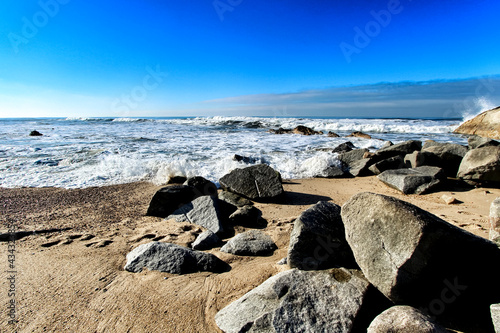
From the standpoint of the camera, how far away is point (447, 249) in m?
1.62

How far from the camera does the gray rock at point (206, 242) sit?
294cm

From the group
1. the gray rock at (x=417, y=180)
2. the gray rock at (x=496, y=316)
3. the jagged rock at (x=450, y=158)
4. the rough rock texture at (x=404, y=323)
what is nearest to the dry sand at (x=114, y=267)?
the gray rock at (x=417, y=180)

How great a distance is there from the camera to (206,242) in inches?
117

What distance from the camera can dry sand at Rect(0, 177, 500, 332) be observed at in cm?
190

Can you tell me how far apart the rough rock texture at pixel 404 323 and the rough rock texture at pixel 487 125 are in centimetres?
1682

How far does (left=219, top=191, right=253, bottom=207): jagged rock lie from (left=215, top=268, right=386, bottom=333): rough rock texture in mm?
2444

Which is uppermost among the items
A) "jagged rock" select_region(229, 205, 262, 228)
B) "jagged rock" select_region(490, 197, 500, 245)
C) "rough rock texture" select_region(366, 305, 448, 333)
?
"jagged rock" select_region(490, 197, 500, 245)

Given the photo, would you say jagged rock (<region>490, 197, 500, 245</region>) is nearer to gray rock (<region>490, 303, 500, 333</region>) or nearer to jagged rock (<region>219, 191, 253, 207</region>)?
gray rock (<region>490, 303, 500, 333</region>)

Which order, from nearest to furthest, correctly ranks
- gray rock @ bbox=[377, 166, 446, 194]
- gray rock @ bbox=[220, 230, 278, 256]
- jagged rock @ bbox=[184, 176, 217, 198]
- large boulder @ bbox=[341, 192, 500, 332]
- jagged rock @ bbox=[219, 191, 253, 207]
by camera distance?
1. large boulder @ bbox=[341, 192, 500, 332]
2. gray rock @ bbox=[220, 230, 278, 256]
3. jagged rock @ bbox=[219, 191, 253, 207]
4. jagged rock @ bbox=[184, 176, 217, 198]
5. gray rock @ bbox=[377, 166, 446, 194]

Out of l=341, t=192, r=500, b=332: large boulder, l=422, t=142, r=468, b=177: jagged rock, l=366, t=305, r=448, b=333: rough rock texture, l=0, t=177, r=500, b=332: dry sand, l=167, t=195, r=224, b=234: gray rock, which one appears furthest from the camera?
l=422, t=142, r=468, b=177: jagged rock

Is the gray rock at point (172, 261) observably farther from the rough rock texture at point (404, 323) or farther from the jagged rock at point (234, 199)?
the jagged rock at point (234, 199)

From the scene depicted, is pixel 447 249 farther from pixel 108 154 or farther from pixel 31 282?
pixel 108 154

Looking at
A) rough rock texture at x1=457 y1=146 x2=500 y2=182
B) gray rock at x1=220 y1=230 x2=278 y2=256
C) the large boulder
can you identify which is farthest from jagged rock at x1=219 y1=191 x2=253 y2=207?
rough rock texture at x1=457 y1=146 x2=500 y2=182

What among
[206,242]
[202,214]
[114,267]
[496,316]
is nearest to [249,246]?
[206,242]
